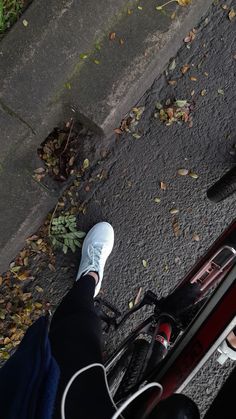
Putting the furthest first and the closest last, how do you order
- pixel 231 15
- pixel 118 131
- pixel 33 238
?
1. pixel 231 15
2. pixel 118 131
3. pixel 33 238

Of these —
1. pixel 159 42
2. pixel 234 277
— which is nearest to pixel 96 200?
pixel 159 42

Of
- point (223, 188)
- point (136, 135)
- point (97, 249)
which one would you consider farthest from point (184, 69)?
point (97, 249)

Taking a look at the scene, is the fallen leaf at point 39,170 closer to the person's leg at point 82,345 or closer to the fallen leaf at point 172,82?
Answer: the person's leg at point 82,345

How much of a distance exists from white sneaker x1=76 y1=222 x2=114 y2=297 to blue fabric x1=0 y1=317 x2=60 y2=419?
1132mm

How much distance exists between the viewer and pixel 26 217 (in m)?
3.09

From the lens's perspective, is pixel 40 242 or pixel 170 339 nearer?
pixel 170 339

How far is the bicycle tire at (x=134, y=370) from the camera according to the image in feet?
8.18

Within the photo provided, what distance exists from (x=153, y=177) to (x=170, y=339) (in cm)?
122

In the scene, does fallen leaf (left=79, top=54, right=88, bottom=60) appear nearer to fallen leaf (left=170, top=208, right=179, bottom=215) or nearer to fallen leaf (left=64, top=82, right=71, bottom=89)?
fallen leaf (left=64, top=82, right=71, bottom=89)

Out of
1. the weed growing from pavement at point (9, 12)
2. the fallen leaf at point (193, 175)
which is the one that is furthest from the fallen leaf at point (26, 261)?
the weed growing from pavement at point (9, 12)

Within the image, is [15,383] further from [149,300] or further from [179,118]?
[179,118]

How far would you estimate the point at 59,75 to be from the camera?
3010mm

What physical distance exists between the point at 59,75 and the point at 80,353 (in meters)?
1.63

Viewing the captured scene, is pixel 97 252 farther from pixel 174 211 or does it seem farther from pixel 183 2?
pixel 183 2
